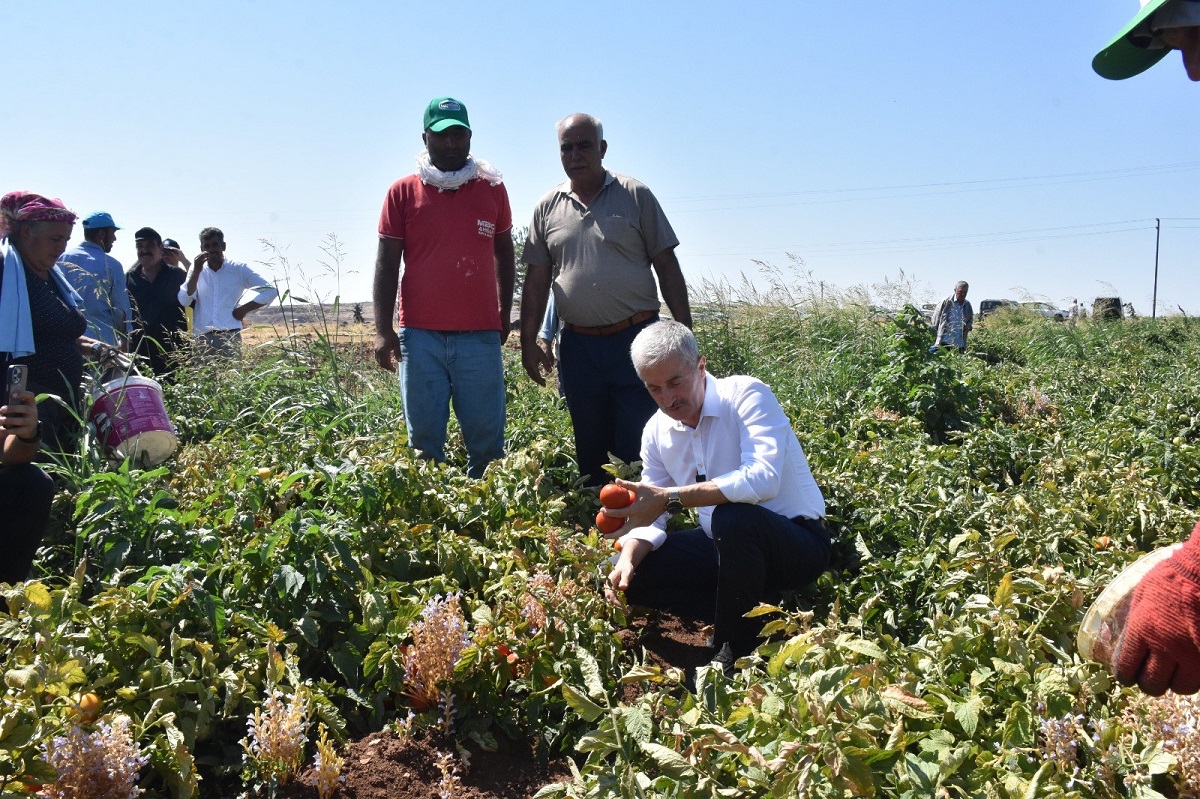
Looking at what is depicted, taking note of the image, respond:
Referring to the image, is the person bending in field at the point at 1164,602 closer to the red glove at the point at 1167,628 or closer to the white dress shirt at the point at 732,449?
the red glove at the point at 1167,628

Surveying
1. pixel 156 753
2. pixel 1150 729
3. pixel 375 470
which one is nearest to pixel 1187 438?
pixel 1150 729

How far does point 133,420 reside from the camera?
440cm

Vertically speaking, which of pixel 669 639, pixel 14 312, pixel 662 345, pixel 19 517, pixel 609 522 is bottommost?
pixel 669 639

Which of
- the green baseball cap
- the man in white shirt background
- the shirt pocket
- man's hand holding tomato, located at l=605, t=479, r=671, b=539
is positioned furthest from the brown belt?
the man in white shirt background

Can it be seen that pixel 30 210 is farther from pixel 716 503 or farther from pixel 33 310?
pixel 716 503

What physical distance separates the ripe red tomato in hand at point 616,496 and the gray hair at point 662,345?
42 centimetres

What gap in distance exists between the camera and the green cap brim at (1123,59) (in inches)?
66.7

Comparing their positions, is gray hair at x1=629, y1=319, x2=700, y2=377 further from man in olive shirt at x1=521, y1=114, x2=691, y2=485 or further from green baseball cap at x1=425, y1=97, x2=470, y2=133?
green baseball cap at x1=425, y1=97, x2=470, y2=133

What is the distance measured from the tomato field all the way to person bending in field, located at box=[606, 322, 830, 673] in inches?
6.4

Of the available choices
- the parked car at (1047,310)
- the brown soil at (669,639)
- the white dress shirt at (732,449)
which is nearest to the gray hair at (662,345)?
the white dress shirt at (732,449)

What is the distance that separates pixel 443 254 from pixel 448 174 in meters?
0.37

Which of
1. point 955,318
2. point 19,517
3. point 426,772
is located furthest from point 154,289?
point 955,318

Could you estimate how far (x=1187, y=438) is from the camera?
18.5ft

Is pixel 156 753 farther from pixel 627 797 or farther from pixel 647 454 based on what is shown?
pixel 647 454
